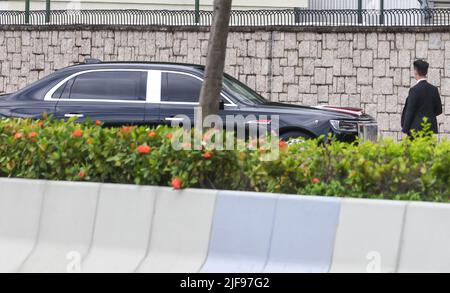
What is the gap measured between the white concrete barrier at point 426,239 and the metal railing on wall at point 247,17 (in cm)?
1416

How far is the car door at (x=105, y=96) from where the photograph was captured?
50.4 ft

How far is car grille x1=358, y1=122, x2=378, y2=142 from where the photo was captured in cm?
1556

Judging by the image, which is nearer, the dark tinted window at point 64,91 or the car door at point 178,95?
the car door at point 178,95

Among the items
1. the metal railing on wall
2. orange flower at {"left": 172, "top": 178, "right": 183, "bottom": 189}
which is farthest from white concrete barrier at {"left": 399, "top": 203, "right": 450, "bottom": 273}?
the metal railing on wall

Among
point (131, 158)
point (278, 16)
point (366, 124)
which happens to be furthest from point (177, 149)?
point (278, 16)

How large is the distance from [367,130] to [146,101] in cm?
306

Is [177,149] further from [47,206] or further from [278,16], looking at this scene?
[278,16]

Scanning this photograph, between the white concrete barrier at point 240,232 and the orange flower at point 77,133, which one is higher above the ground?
the orange flower at point 77,133

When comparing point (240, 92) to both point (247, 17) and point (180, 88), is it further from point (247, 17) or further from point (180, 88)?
point (247, 17)

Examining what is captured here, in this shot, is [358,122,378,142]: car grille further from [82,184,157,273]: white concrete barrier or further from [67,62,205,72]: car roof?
[82,184,157,273]: white concrete barrier

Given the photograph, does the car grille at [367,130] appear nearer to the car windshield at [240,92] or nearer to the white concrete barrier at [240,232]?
the car windshield at [240,92]

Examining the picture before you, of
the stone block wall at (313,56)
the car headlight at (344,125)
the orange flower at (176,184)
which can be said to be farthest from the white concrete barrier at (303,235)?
the stone block wall at (313,56)

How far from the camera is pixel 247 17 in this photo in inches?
898

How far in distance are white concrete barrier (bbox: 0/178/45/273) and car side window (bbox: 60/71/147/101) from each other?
21.1 feet
